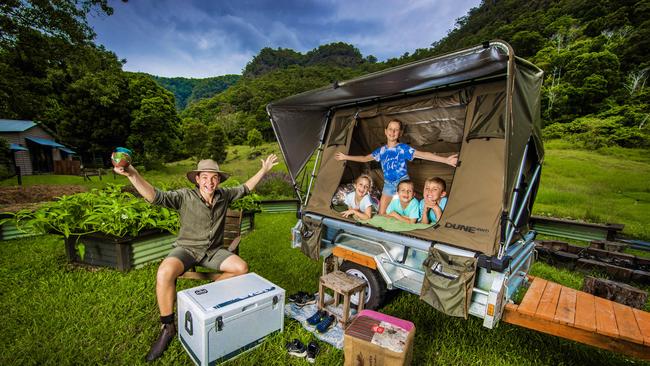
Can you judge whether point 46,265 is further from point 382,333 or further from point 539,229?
point 539,229

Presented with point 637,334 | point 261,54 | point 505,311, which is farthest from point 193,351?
point 261,54

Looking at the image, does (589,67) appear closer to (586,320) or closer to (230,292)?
(586,320)

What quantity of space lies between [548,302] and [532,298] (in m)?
0.13

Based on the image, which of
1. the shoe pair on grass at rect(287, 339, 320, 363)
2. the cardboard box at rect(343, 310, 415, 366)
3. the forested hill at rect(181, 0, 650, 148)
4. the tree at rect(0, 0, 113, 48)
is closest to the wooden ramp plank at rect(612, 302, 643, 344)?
the cardboard box at rect(343, 310, 415, 366)

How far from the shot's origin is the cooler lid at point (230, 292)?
2.33m

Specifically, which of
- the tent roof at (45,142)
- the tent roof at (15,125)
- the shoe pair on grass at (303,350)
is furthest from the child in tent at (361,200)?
the tent roof at (45,142)

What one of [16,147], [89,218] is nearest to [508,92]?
[89,218]

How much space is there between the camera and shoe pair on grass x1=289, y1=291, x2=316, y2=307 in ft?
11.0

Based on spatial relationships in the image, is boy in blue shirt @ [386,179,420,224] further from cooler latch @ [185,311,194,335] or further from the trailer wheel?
cooler latch @ [185,311,194,335]

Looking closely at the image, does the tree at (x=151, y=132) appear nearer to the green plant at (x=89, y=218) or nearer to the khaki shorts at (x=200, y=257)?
the green plant at (x=89, y=218)

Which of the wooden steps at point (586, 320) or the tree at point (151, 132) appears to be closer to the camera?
the wooden steps at point (586, 320)

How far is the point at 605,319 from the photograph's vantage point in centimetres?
213

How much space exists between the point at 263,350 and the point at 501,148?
3.25 metres

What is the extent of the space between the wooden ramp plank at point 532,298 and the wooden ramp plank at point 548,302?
1.2 inches
